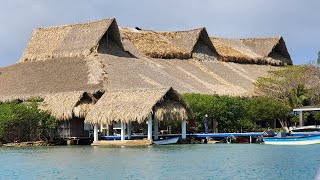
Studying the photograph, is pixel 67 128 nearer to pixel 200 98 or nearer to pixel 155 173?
pixel 200 98

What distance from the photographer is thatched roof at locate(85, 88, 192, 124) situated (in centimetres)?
3994

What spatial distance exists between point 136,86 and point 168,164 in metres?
20.1

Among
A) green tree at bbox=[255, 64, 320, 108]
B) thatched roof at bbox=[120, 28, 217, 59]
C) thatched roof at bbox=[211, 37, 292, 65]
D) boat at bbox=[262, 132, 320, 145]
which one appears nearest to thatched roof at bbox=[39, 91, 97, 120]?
boat at bbox=[262, 132, 320, 145]

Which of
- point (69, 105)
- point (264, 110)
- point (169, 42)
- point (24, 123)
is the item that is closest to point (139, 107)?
point (69, 105)

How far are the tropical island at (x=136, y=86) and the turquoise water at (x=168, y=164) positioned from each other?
18.8ft

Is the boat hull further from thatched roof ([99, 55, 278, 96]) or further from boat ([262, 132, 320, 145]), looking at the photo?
thatched roof ([99, 55, 278, 96])

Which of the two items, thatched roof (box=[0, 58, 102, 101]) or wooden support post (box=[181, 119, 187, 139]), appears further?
thatched roof (box=[0, 58, 102, 101])

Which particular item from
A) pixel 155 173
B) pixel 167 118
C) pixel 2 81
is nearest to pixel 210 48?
pixel 2 81

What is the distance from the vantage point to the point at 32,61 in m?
55.1

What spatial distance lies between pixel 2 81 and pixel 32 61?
347 cm

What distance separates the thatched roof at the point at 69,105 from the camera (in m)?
43.5

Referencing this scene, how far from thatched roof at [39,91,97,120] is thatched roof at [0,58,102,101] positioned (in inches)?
48.7

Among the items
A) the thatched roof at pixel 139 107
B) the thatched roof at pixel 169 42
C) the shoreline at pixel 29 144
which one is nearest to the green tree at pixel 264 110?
the thatched roof at pixel 139 107

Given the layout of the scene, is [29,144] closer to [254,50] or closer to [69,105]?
[69,105]
